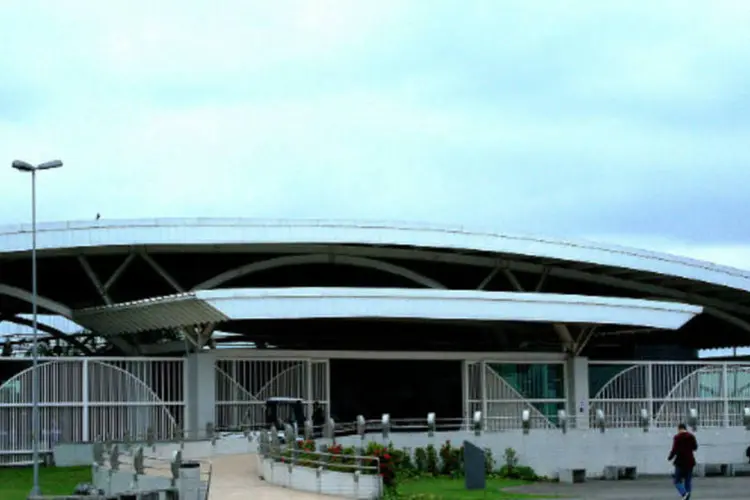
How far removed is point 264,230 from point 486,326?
30.2 ft

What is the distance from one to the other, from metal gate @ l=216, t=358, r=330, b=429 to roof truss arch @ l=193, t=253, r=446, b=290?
527cm

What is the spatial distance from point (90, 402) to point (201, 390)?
3378 millimetres

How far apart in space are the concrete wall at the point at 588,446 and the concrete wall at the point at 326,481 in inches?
238

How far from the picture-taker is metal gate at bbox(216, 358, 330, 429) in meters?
40.1

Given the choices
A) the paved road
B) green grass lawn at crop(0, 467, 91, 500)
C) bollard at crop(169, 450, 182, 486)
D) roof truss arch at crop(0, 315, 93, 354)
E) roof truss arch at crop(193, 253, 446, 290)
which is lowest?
the paved road

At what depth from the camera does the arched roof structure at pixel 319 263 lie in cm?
4253

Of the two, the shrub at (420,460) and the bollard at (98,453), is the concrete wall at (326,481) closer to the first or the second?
the bollard at (98,453)

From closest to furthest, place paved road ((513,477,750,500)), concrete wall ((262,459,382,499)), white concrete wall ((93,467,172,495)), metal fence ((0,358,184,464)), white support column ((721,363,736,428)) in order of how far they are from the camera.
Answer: white concrete wall ((93,467,172,495))
concrete wall ((262,459,382,499))
paved road ((513,477,750,500))
metal fence ((0,358,184,464))
white support column ((721,363,736,428))

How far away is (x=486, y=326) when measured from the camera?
47094mm

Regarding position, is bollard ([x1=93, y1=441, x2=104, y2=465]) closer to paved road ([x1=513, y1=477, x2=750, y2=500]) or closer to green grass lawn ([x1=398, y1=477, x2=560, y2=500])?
green grass lawn ([x1=398, y1=477, x2=560, y2=500])

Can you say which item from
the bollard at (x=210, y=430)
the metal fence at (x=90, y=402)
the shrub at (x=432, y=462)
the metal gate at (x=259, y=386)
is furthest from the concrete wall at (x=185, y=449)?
the shrub at (x=432, y=462)

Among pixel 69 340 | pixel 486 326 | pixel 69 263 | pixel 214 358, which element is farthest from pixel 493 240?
pixel 69 340

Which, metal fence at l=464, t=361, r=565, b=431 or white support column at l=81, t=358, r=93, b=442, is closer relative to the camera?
white support column at l=81, t=358, r=93, b=442

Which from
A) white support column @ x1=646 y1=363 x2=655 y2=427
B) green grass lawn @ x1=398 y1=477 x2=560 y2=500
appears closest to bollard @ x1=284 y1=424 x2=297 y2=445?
green grass lawn @ x1=398 y1=477 x2=560 y2=500
